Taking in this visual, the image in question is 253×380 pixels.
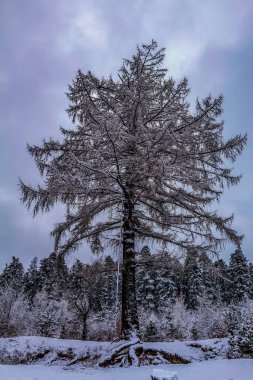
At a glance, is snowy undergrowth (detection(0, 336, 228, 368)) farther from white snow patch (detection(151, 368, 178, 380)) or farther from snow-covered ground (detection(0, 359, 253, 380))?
white snow patch (detection(151, 368, 178, 380))

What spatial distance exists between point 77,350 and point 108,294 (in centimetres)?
4291

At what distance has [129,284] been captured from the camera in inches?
376

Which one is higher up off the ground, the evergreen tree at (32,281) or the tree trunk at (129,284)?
the evergreen tree at (32,281)

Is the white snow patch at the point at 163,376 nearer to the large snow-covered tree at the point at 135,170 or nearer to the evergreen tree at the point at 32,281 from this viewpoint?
the large snow-covered tree at the point at 135,170

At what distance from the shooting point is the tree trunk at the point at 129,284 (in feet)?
29.6

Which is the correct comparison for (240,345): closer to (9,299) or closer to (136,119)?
(136,119)

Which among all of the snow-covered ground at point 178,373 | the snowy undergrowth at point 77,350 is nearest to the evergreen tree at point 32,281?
the snowy undergrowth at point 77,350

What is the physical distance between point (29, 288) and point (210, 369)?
64069 millimetres

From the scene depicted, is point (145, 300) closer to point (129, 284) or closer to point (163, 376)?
Answer: point (129, 284)

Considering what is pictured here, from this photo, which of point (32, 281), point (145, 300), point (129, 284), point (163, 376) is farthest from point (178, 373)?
point (32, 281)

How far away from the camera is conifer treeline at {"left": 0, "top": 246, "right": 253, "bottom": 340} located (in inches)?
422

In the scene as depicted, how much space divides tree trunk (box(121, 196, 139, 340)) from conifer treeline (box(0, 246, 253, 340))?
405mm

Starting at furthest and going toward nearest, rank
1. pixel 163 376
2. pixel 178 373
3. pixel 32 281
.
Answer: pixel 32 281
pixel 178 373
pixel 163 376

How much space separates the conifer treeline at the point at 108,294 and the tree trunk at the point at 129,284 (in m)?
0.40
